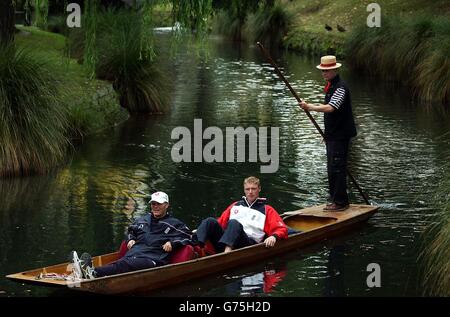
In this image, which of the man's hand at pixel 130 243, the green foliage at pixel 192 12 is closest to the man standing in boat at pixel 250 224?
the man's hand at pixel 130 243

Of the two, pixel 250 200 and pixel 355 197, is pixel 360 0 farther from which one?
pixel 250 200

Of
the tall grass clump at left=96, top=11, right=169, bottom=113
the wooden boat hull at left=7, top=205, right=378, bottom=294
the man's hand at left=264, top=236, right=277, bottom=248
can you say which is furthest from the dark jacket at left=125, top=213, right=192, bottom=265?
the tall grass clump at left=96, top=11, right=169, bottom=113

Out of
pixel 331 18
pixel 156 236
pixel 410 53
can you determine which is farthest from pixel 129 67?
pixel 331 18

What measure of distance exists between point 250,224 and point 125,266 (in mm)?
1934

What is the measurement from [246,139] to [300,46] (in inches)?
858

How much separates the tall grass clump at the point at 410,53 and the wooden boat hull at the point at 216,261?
12002mm

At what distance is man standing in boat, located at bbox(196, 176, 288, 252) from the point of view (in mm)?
11281

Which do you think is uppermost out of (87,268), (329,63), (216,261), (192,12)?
(192,12)

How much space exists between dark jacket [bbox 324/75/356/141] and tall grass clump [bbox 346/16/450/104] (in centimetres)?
1169

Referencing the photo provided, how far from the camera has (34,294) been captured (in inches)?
402

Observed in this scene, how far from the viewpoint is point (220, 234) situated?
446 inches

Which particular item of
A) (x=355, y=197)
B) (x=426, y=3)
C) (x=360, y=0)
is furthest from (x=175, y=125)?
(x=360, y=0)

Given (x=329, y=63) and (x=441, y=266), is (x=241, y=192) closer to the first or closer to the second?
(x=329, y=63)

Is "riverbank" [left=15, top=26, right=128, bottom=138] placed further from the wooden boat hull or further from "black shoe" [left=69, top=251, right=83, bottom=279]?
"black shoe" [left=69, top=251, right=83, bottom=279]
